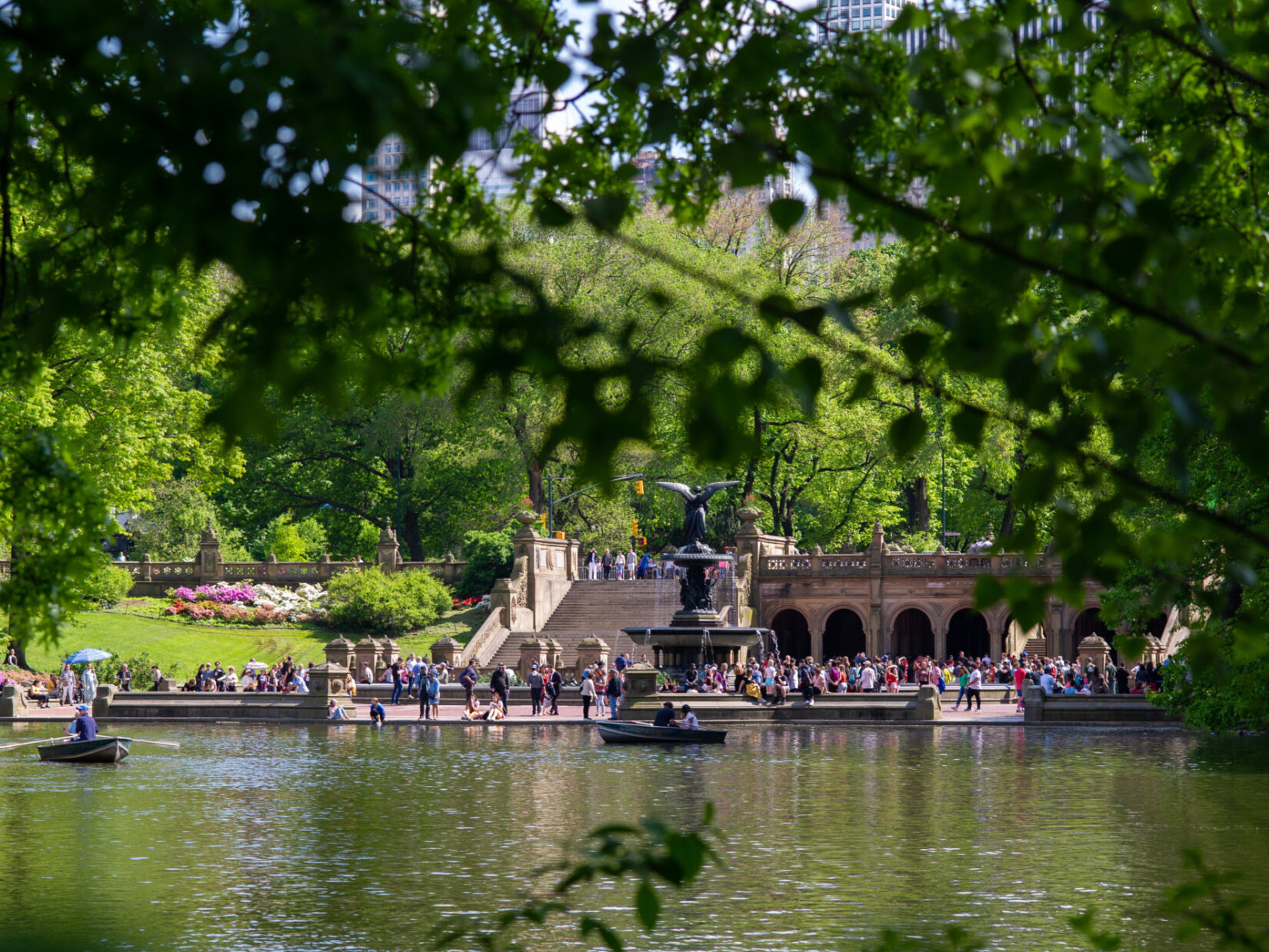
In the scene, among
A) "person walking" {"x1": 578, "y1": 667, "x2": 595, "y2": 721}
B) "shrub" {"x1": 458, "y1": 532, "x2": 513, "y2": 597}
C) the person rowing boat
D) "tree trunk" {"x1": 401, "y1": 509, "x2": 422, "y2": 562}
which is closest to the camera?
the person rowing boat

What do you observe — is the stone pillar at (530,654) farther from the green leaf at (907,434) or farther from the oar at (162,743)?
the green leaf at (907,434)

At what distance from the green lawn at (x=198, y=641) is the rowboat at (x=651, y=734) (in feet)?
74.8

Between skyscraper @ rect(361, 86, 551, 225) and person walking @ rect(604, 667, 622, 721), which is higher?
skyscraper @ rect(361, 86, 551, 225)

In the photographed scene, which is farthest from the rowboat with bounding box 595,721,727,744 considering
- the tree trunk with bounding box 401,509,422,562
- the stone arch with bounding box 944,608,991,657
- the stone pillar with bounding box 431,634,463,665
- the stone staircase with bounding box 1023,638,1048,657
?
the tree trunk with bounding box 401,509,422,562

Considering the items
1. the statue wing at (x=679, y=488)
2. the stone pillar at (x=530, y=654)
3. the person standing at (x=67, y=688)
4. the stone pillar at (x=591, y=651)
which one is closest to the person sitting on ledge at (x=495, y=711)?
the statue wing at (x=679, y=488)

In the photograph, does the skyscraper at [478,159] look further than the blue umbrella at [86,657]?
No

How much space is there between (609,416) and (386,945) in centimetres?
1004

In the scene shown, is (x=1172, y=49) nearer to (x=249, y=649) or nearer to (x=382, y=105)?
(x=382, y=105)

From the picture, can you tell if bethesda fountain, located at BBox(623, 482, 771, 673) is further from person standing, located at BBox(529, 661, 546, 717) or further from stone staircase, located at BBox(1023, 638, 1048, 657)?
stone staircase, located at BBox(1023, 638, 1048, 657)

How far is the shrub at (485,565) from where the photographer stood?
63.4 metres

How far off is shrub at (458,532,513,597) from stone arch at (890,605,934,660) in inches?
666

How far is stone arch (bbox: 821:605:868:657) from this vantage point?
2552 inches

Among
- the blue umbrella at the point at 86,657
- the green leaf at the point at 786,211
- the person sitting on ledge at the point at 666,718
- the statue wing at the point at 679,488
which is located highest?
the statue wing at the point at 679,488

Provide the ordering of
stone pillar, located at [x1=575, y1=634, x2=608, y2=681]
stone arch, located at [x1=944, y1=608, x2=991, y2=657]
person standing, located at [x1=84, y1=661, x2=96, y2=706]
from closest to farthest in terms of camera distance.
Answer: person standing, located at [x1=84, y1=661, x2=96, y2=706], stone pillar, located at [x1=575, y1=634, x2=608, y2=681], stone arch, located at [x1=944, y1=608, x2=991, y2=657]
